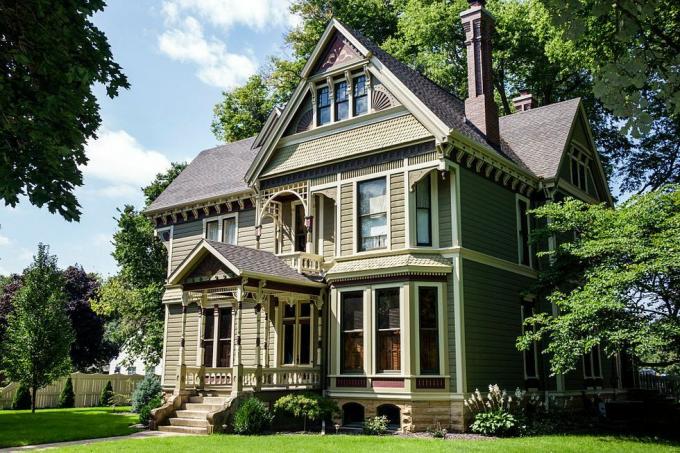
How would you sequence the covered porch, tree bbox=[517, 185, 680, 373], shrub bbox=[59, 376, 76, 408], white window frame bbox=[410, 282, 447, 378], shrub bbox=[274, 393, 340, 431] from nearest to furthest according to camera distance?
tree bbox=[517, 185, 680, 373] → shrub bbox=[274, 393, 340, 431] → white window frame bbox=[410, 282, 447, 378] → the covered porch → shrub bbox=[59, 376, 76, 408]

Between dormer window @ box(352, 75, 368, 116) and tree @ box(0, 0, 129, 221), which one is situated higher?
dormer window @ box(352, 75, 368, 116)

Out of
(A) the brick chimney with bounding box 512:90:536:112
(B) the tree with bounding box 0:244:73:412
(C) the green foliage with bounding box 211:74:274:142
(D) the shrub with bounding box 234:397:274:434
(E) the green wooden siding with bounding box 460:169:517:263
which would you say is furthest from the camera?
(C) the green foliage with bounding box 211:74:274:142

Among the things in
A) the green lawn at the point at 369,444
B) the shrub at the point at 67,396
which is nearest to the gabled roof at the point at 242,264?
the green lawn at the point at 369,444

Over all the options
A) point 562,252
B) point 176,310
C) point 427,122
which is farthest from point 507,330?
point 176,310

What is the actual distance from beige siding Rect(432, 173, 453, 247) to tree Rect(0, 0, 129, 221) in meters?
9.32

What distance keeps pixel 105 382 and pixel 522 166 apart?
84.0 ft

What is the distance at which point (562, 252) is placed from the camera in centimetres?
1848

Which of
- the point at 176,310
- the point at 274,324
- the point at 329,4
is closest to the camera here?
the point at 274,324

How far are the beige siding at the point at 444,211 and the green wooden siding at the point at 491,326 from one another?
0.80 metres

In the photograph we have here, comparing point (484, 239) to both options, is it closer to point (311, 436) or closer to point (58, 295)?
point (311, 436)

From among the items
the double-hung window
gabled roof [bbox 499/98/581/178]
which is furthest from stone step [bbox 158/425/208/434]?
gabled roof [bbox 499/98/581/178]

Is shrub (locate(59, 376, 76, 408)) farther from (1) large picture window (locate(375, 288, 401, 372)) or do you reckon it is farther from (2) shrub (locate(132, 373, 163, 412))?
(1) large picture window (locate(375, 288, 401, 372))

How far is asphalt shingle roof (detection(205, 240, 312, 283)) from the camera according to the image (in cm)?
1713

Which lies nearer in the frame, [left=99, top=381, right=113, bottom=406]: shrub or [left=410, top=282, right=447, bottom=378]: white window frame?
[left=410, top=282, right=447, bottom=378]: white window frame
